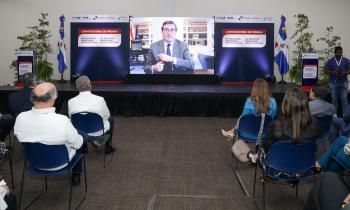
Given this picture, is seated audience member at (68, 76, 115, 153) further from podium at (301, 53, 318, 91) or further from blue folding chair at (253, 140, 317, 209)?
podium at (301, 53, 318, 91)

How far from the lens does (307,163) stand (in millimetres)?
3125

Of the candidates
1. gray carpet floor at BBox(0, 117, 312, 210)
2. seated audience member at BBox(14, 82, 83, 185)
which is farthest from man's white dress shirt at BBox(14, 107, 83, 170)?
gray carpet floor at BBox(0, 117, 312, 210)

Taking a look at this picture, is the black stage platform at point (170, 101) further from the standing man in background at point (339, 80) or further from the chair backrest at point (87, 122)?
the chair backrest at point (87, 122)

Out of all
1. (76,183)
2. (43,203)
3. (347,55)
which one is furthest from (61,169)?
→ (347,55)

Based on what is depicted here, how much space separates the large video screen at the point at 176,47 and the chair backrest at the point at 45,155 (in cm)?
651

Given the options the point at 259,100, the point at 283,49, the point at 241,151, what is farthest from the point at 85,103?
the point at 283,49

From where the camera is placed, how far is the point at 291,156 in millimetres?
3080

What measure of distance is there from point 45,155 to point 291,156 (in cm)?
199

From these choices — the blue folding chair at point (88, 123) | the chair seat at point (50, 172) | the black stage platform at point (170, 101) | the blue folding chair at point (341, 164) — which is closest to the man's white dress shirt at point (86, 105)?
the blue folding chair at point (88, 123)

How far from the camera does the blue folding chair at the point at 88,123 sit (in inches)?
170

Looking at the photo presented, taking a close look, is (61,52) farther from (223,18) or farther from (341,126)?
(341,126)

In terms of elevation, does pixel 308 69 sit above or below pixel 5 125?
above

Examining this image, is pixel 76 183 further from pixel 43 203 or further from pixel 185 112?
pixel 185 112

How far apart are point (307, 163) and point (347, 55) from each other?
820 centimetres
